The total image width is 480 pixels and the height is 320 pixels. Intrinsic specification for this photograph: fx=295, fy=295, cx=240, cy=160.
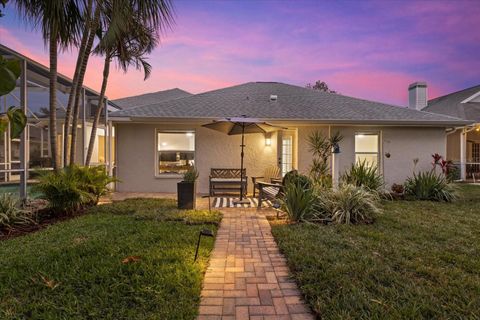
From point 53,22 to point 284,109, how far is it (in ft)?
25.2

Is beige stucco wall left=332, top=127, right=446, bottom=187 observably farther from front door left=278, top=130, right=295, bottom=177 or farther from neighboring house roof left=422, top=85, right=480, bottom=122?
neighboring house roof left=422, top=85, right=480, bottom=122

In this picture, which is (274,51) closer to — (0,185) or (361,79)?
(361,79)

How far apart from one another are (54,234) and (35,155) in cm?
820

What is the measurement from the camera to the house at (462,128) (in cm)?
1540

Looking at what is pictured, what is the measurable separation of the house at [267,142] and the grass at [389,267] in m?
4.86

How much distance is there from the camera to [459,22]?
43.7ft

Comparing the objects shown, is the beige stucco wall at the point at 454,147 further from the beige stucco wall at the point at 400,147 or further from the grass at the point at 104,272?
the grass at the point at 104,272

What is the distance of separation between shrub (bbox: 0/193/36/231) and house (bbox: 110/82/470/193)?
457cm

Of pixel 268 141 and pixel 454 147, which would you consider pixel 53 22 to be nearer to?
pixel 268 141

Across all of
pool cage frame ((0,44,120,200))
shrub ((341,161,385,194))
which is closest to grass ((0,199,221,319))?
pool cage frame ((0,44,120,200))

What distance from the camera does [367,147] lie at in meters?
11.2

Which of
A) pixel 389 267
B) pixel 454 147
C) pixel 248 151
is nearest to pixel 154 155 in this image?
pixel 248 151

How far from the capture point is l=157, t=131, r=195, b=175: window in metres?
10.9

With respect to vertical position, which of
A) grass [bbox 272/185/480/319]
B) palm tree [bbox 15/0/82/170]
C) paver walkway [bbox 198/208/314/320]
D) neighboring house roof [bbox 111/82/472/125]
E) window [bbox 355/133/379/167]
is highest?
palm tree [bbox 15/0/82/170]
